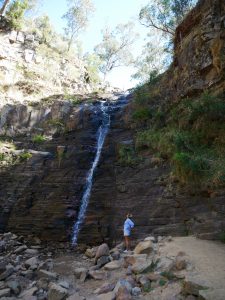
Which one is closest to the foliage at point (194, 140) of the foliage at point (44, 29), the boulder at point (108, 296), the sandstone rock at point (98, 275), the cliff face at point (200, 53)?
the cliff face at point (200, 53)

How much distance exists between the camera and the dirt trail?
731cm

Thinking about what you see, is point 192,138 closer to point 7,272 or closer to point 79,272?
point 79,272

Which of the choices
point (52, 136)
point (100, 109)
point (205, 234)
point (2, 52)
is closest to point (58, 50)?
point (2, 52)

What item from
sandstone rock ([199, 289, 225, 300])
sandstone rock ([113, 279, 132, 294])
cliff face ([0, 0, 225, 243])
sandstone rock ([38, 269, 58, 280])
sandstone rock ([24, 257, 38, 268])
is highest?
cliff face ([0, 0, 225, 243])

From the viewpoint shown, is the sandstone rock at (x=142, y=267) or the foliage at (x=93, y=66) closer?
the sandstone rock at (x=142, y=267)

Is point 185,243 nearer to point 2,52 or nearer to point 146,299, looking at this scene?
point 146,299

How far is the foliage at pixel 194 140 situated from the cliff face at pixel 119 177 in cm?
50

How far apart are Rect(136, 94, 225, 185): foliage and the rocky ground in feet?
8.77

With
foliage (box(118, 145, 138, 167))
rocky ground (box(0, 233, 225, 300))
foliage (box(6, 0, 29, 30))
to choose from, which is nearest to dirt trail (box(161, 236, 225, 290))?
rocky ground (box(0, 233, 225, 300))

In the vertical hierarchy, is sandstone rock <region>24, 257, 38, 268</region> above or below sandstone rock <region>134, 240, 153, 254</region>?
below

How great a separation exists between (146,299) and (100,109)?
16715mm

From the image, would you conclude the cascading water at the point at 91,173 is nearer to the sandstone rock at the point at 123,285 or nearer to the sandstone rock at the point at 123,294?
the sandstone rock at the point at 123,285

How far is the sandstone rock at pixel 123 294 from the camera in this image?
7354 mm

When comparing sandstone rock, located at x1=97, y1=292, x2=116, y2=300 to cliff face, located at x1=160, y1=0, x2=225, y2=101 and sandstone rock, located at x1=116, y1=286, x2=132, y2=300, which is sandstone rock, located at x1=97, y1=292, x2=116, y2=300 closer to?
sandstone rock, located at x1=116, y1=286, x2=132, y2=300
